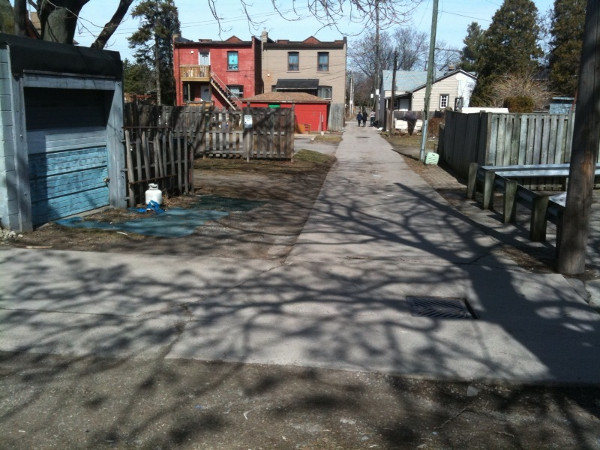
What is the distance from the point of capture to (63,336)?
5258mm

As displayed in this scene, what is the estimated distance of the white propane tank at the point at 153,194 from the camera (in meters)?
11.0

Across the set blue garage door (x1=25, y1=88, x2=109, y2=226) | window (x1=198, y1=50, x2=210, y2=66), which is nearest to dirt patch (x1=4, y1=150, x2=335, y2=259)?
blue garage door (x1=25, y1=88, x2=109, y2=226)

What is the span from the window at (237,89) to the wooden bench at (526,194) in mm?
40619

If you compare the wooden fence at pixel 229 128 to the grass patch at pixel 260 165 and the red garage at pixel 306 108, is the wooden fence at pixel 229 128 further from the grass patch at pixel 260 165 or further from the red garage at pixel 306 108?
the red garage at pixel 306 108

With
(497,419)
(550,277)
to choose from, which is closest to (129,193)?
(550,277)

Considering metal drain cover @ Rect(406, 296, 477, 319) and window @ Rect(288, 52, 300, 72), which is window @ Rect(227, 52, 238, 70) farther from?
metal drain cover @ Rect(406, 296, 477, 319)

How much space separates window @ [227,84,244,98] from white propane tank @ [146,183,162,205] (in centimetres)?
4258

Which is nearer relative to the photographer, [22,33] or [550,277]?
[550,277]

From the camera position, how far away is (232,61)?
52438mm

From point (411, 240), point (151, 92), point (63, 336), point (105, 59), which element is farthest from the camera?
point (151, 92)

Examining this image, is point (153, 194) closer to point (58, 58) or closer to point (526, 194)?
point (58, 58)

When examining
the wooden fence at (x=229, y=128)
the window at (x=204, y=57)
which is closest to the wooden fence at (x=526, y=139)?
the wooden fence at (x=229, y=128)

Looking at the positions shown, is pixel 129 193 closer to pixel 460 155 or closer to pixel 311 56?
pixel 460 155

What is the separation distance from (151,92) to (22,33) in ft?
154
